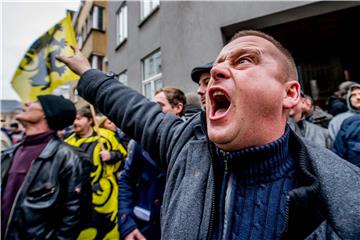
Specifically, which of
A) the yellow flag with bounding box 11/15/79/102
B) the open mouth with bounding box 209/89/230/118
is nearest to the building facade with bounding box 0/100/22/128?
the yellow flag with bounding box 11/15/79/102

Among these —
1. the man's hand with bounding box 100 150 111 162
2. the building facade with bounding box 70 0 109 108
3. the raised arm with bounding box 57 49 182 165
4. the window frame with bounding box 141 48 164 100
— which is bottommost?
the man's hand with bounding box 100 150 111 162

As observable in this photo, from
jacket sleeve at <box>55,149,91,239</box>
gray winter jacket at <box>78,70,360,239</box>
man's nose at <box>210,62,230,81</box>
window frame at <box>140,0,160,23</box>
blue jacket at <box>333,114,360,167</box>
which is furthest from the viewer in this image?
window frame at <box>140,0,160,23</box>

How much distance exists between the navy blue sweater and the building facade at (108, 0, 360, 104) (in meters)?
5.35

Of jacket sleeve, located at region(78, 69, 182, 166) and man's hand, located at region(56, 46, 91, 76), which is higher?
man's hand, located at region(56, 46, 91, 76)

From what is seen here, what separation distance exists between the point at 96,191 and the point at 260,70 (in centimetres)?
313

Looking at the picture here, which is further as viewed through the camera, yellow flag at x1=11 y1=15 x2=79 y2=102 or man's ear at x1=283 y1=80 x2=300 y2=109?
yellow flag at x1=11 y1=15 x2=79 y2=102

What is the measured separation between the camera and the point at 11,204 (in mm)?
2287

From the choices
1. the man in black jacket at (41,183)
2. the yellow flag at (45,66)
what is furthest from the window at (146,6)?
the man in black jacket at (41,183)

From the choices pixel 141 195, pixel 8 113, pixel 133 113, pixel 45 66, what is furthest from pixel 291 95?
pixel 8 113

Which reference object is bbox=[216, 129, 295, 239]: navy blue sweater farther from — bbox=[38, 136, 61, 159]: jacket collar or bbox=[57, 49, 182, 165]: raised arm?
bbox=[38, 136, 61, 159]: jacket collar

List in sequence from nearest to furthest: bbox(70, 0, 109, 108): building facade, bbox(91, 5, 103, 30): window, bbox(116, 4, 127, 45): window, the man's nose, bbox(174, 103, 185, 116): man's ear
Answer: the man's nose < bbox(174, 103, 185, 116): man's ear < bbox(116, 4, 127, 45): window < bbox(70, 0, 109, 108): building facade < bbox(91, 5, 103, 30): window

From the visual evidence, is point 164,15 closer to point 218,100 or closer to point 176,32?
point 176,32

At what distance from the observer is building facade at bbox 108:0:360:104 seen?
573 centimetres

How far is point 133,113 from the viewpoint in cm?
136
